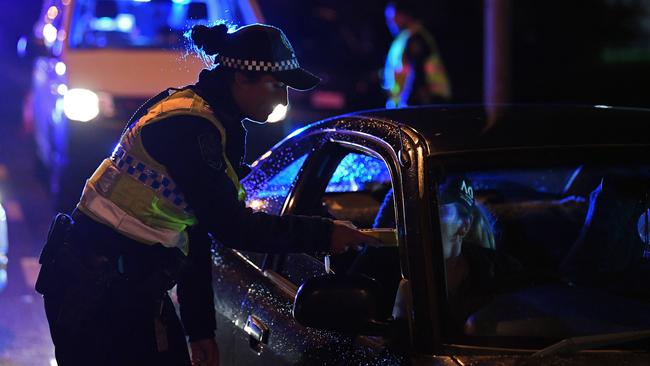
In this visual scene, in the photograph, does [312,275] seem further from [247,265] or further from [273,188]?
[273,188]

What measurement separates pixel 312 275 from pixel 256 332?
9.1 inches

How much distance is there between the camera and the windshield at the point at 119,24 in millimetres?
8984

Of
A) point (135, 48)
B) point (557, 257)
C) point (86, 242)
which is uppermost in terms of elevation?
point (135, 48)

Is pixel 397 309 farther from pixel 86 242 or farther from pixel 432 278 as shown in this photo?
pixel 86 242

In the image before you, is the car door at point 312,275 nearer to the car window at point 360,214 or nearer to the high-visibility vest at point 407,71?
the car window at point 360,214

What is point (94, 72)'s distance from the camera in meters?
8.54

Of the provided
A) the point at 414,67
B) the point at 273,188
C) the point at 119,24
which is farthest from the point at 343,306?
the point at 414,67

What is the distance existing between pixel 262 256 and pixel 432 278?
96 centimetres

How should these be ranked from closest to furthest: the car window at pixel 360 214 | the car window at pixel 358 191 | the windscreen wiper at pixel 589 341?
1. the windscreen wiper at pixel 589 341
2. the car window at pixel 360 214
3. the car window at pixel 358 191

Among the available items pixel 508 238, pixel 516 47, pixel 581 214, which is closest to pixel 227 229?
pixel 508 238

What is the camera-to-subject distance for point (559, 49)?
19656 millimetres

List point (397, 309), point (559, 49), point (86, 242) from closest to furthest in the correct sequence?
point (397, 309) → point (86, 242) → point (559, 49)

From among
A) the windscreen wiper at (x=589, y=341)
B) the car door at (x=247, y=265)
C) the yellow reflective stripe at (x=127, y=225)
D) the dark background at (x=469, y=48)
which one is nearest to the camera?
the windscreen wiper at (x=589, y=341)

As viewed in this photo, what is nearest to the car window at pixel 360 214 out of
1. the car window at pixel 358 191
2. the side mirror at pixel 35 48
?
the car window at pixel 358 191
